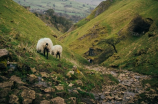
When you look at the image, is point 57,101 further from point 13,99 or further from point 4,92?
point 4,92

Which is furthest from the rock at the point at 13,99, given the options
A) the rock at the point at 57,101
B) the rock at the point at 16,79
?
the rock at the point at 57,101

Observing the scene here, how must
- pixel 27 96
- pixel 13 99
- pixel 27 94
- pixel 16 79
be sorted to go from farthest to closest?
pixel 16 79 < pixel 27 94 < pixel 27 96 < pixel 13 99

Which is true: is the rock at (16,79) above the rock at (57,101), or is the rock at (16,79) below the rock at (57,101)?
above

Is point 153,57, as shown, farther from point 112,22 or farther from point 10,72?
point 112,22

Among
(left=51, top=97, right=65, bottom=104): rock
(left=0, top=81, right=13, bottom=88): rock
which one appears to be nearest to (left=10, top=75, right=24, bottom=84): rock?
(left=0, top=81, right=13, bottom=88): rock

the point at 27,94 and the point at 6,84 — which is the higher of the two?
the point at 6,84

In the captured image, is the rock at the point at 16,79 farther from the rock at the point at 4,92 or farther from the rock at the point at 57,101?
the rock at the point at 57,101

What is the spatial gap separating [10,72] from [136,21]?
169 feet

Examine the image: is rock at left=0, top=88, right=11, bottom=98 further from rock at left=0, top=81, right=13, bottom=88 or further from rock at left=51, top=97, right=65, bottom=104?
rock at left=51, top=97, right=65, bottom=104

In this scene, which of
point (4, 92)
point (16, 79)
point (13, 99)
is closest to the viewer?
point (13, 99)

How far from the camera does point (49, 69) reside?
13867mm

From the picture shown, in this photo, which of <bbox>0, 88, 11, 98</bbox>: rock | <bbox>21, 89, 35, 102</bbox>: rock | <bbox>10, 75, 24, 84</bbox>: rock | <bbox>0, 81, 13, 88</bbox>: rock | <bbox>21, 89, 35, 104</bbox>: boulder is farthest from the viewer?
<bbox>10, 75, 24, 84</bbox>: rock

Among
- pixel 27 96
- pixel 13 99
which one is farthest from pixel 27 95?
pixel 13 99

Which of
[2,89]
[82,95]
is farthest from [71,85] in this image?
[2,89]
